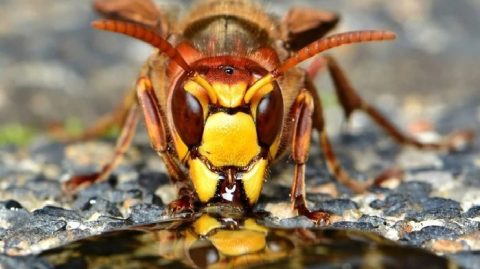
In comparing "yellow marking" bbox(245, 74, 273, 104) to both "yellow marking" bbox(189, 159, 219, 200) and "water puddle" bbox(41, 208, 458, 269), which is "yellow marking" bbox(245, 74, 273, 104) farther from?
"water puddle" bbox(41, 208, 458, 269)

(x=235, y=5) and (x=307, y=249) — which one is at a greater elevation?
(x=235, y=5)

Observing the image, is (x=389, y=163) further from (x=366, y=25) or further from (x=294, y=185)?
(x=366, y=25)

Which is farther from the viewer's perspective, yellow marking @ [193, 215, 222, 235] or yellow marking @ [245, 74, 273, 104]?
yellow marking @ [245, 74, 273, 104]

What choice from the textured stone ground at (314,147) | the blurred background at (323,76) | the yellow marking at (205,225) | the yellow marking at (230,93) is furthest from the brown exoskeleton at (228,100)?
the blurred background at (323,76)

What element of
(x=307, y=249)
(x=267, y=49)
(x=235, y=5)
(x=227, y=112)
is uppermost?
(x=235, y=5)

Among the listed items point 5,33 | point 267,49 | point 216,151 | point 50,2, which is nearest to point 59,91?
point 5,33

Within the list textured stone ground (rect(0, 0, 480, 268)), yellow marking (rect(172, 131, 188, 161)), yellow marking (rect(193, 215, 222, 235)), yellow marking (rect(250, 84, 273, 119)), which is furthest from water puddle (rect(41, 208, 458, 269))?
yellow marking (rect(250, 84, 273, 119))

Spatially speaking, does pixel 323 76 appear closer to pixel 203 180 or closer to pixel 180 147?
pixel 180 147
